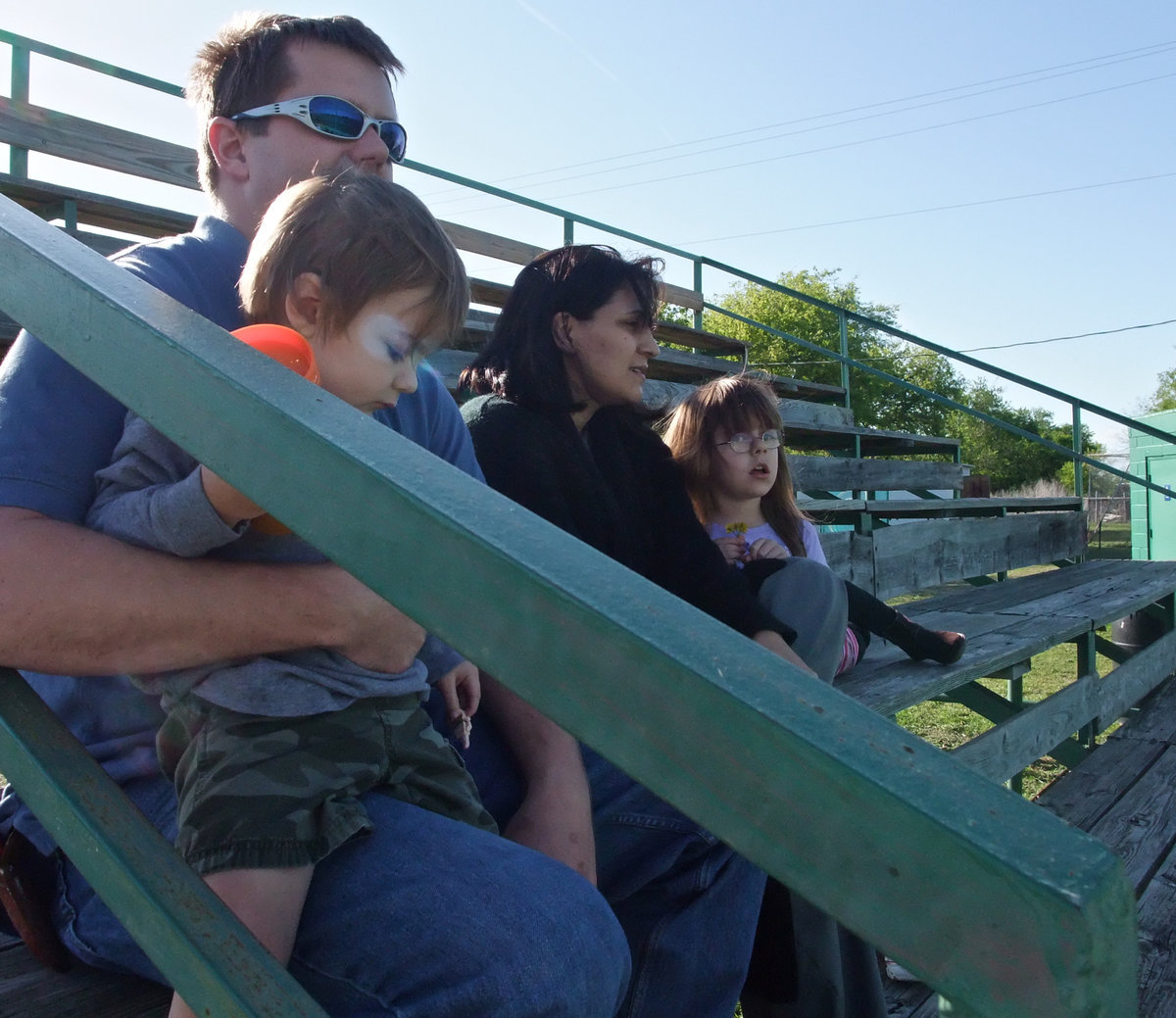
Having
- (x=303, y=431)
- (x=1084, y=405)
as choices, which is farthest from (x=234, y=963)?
(x=1084, y=405)

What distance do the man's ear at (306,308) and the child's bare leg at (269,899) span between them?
0.63 metres

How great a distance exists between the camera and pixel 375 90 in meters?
1.63

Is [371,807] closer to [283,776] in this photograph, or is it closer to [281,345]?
[283,776]

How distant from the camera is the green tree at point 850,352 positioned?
3334cm

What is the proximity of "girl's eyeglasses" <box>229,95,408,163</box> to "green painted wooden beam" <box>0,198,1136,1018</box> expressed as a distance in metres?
1.04

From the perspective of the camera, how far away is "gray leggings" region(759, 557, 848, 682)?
2.08m

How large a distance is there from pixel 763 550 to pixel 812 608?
0.50 m

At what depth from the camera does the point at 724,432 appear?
9.22 feet

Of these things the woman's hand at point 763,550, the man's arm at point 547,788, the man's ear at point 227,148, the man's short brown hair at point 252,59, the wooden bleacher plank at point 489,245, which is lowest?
the man's arm at point 547,788

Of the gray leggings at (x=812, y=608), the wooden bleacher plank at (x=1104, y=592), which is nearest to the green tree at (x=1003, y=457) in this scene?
the wooden bleacher plank at (x=1104, y=592)

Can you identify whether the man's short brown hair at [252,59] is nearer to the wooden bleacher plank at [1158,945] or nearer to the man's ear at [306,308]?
the man's ear at [306,308]

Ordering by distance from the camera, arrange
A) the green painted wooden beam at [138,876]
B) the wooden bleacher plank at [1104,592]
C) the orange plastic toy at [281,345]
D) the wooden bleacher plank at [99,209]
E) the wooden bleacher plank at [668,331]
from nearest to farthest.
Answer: the green painted wooden beam at [138,876] → the orange plastic toy at [281,345] → the wooden bleacher plank at [1104,592] → the wooden bleacher plank at [99,209] → the wooden bleacher plank at [668,331]

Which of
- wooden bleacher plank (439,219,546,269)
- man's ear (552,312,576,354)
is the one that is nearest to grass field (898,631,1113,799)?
man's ear (552,312,576,354)

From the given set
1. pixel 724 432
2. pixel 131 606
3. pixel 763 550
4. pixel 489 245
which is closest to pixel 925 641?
pixel 763 550
